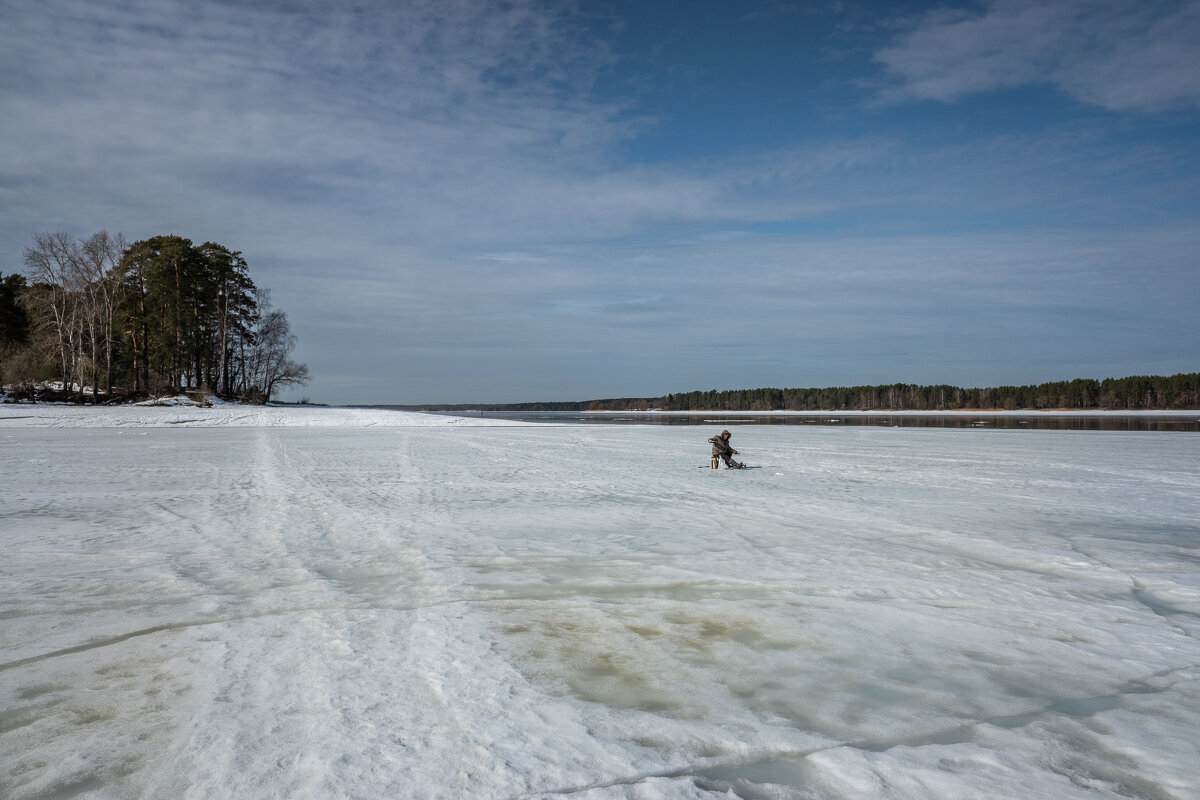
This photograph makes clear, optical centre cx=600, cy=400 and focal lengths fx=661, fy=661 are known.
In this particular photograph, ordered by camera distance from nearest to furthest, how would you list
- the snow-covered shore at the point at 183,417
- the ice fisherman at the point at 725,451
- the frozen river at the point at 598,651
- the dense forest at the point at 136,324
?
the frozen river at the point at 598,651
the ice fisherman at the point at 725,451
the snow-covered shore at the point at 183,417
the dense forest at the point at 136,324

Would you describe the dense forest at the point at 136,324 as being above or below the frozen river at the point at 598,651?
above

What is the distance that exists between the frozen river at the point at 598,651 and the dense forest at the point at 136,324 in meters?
47.4

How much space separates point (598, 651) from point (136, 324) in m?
59.2

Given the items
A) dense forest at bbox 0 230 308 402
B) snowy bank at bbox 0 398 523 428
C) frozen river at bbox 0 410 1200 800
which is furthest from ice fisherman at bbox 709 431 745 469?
dense forest at bbox 0 230 308 402

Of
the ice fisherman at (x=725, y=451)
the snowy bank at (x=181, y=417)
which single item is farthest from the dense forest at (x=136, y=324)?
the ice fisherman at (x=725, y=451)

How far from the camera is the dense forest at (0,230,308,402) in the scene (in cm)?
4550

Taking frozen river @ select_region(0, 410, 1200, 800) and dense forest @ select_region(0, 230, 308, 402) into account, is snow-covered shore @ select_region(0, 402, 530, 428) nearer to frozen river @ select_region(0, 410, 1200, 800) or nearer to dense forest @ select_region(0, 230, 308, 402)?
dense forest @ select_region(0, 230, 308, 402)

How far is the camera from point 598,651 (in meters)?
3.86

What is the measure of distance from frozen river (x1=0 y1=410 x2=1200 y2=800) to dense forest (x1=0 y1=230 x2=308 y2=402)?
47439mm

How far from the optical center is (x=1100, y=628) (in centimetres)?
421

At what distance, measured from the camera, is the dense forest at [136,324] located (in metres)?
45.5

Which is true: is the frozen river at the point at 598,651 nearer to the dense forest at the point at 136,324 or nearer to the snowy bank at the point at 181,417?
the snowy bank at the point at 181,417

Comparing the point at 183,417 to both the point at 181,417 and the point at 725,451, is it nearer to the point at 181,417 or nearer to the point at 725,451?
the point at 181,417

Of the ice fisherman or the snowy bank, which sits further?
the snowy bank
